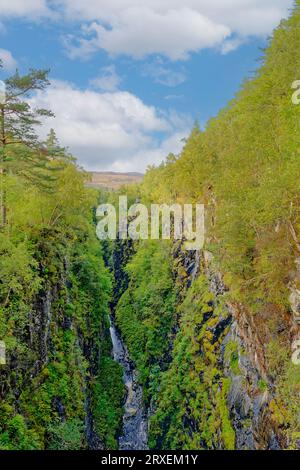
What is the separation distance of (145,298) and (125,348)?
8.14 meters

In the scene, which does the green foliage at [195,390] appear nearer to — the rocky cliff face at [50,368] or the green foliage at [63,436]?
the rocky cliff face at [50,368]

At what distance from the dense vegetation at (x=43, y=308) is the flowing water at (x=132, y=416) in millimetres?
2507

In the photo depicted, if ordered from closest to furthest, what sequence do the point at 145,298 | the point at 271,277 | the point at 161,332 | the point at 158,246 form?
the point at 271,277 → the point at 161,332 → the point at 145,298 → the point at 158,246

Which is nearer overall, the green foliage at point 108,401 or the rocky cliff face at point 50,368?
the rocky cliff face at point 50,368

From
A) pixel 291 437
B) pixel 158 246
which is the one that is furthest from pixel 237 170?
pixel 158 246

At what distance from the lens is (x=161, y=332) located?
44.5 m

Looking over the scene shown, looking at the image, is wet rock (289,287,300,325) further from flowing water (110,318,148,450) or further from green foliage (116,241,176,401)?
flowing water (110,318,148,450)

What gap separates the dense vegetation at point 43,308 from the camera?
19.6 metres

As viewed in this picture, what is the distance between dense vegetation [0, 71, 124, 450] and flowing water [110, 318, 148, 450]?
251 cm

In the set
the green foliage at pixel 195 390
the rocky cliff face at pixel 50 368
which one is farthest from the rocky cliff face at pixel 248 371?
the rocky cliff face at pixel 50 368

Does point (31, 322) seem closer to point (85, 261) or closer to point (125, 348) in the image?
point (85, 261)

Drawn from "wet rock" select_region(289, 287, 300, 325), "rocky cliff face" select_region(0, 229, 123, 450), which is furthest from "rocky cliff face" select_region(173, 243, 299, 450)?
"rocky cliff face" select_region(0, 229, 123, 450)

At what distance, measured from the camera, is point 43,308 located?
24141 millimetres

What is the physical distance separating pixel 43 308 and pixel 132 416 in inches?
890
